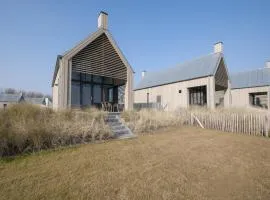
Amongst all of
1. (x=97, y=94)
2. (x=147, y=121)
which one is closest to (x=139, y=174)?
(x=147, y=121)

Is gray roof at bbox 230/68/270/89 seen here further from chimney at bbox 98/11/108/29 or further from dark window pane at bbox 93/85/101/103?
chimney at bbox 98/11/108/29

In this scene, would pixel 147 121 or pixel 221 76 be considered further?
pixel 221 76

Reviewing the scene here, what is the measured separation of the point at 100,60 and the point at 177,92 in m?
11.0

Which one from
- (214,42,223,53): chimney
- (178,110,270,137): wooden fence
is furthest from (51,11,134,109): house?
(214,42,223,53): chimney

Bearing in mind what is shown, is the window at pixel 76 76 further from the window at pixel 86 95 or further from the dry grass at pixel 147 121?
the dry grass at pixel 147 121

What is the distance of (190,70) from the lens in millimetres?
19672

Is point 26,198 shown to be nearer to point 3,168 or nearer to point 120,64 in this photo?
point 3,168

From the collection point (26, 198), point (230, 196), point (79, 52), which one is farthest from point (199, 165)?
point (79, 52)

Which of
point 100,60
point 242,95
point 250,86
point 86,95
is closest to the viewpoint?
point 100,60

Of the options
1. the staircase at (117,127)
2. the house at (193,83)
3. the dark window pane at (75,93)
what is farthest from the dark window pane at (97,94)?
the house at (193,83)

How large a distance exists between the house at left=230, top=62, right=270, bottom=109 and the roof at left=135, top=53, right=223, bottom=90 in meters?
8.33

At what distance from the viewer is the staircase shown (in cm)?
819

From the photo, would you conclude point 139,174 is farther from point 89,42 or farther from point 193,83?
point 193,83

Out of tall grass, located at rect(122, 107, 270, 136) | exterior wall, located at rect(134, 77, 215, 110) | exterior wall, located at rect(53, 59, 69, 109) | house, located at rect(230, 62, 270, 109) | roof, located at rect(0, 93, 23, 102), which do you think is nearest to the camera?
tall grass, located at rect(122, 107, 270, 136)
